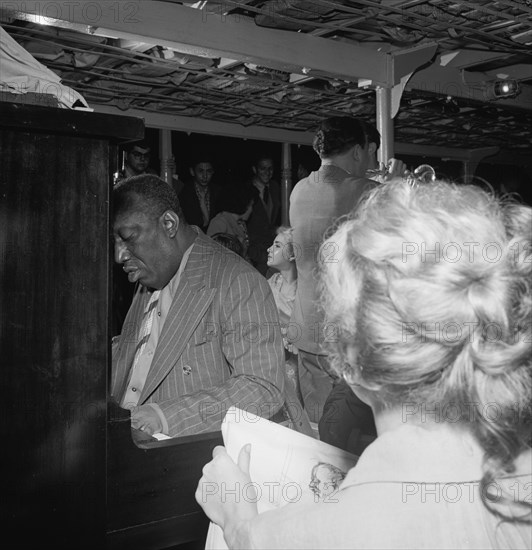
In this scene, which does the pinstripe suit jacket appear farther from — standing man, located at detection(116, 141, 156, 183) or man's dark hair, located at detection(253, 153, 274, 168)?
man's dark hair, located at detection(253, 153, 274, 168)

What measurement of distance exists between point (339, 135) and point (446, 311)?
261 centimetres

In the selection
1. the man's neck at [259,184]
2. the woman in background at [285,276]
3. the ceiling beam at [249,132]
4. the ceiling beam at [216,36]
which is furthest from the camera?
the man's neck at [259,184]

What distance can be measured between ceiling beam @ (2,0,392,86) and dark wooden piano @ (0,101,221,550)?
5.49 ft

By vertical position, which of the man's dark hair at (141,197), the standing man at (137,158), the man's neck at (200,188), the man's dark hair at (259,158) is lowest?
the man's dark hair at (141,197)

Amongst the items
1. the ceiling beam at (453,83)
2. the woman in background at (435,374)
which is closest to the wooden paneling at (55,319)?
the woman in background at (435,374)

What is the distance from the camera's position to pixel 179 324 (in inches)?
82.3

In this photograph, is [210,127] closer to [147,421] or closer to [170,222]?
[170,222]

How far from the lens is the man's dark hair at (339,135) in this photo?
11.2ft

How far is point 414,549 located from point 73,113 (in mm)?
1156

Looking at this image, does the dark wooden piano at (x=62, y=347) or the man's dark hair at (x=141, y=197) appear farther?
the man's dark hair at (x=141, y=197)

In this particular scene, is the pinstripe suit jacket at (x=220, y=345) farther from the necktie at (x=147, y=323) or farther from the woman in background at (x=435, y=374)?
the woman in background at (x=435, y=374)

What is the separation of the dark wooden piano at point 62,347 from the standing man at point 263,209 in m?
6.11

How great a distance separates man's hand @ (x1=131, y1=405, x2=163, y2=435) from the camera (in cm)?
190

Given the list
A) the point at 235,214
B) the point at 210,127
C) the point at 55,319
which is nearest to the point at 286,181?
the point at 235,214
